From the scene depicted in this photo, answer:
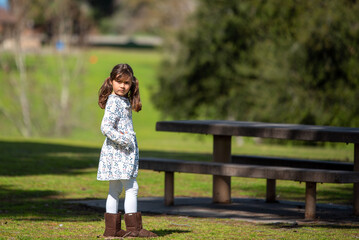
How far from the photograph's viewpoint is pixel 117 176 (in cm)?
635

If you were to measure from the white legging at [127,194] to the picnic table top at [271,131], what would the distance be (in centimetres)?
216

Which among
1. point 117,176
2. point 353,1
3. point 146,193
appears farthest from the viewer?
point 353,1

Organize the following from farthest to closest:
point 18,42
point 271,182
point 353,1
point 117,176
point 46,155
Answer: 1. point 18,42
2. point 353,1
3. point 46,155
4. point 271,182
5. point 117,176

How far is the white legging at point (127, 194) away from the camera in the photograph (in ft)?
21.4

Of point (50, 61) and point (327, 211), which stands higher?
point (50, 61)

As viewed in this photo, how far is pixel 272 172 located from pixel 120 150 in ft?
7.39

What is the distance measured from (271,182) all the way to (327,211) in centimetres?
102

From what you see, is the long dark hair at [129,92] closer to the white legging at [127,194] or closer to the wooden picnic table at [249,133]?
the white legging at [127,194]

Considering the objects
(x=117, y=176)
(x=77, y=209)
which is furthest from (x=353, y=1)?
(x=117, y=176)

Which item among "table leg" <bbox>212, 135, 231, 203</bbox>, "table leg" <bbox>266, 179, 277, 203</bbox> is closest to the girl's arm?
Result: "table leg" <bbox>212, 135, 231, 203</bbox>

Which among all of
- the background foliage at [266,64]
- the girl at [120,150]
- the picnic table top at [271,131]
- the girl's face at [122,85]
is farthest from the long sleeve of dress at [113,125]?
the background foliage at [266,64]

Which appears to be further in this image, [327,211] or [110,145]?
[327,211]

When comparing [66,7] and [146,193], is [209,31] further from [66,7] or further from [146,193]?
[146,193]

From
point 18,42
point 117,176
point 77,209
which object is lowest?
point 77,209
